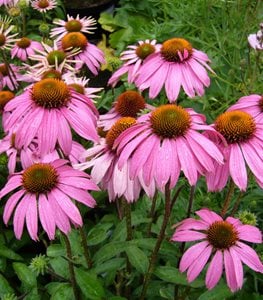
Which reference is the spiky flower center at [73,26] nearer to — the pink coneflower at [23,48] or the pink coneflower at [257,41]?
the pink coneflower at [23,48]

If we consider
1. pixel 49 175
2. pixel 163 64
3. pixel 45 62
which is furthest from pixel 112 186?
pixel 45 62

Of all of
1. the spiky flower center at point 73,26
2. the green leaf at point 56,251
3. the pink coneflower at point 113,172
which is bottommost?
the green leaf at point 56,251

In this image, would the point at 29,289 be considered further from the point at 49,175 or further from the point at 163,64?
the point at 163,64

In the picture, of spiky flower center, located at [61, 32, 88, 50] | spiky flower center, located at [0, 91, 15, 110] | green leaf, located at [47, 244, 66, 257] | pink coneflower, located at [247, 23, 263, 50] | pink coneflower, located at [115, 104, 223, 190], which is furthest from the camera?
spiky flower center, located at [61, 32, 88, 50]

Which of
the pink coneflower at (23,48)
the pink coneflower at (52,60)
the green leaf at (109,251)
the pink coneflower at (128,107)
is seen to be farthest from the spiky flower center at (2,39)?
the green leaf at (109,251)

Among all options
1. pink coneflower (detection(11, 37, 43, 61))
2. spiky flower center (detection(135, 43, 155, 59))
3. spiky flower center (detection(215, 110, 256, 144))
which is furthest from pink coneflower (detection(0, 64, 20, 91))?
spiky flower center (detection(215, 110, 256, 144))

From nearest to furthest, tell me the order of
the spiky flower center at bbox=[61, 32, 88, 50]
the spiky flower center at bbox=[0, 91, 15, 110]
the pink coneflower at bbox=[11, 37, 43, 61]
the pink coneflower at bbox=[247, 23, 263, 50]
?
the pink coneflower at bbox=[247, 23, 263, 50] < the spiky flower center at bbox=[0, 91, 15, 110] < the spiky flower center at bbox=[61, 32, 88, 50] < the pink coneflower at bbox=[11, 37, 43, 61]

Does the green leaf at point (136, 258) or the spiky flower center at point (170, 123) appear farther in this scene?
the green leaf at point (136, 258)

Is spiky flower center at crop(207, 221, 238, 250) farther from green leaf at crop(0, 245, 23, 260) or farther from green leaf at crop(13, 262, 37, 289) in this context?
green leaf at crop(0, 245, 23, 260)
